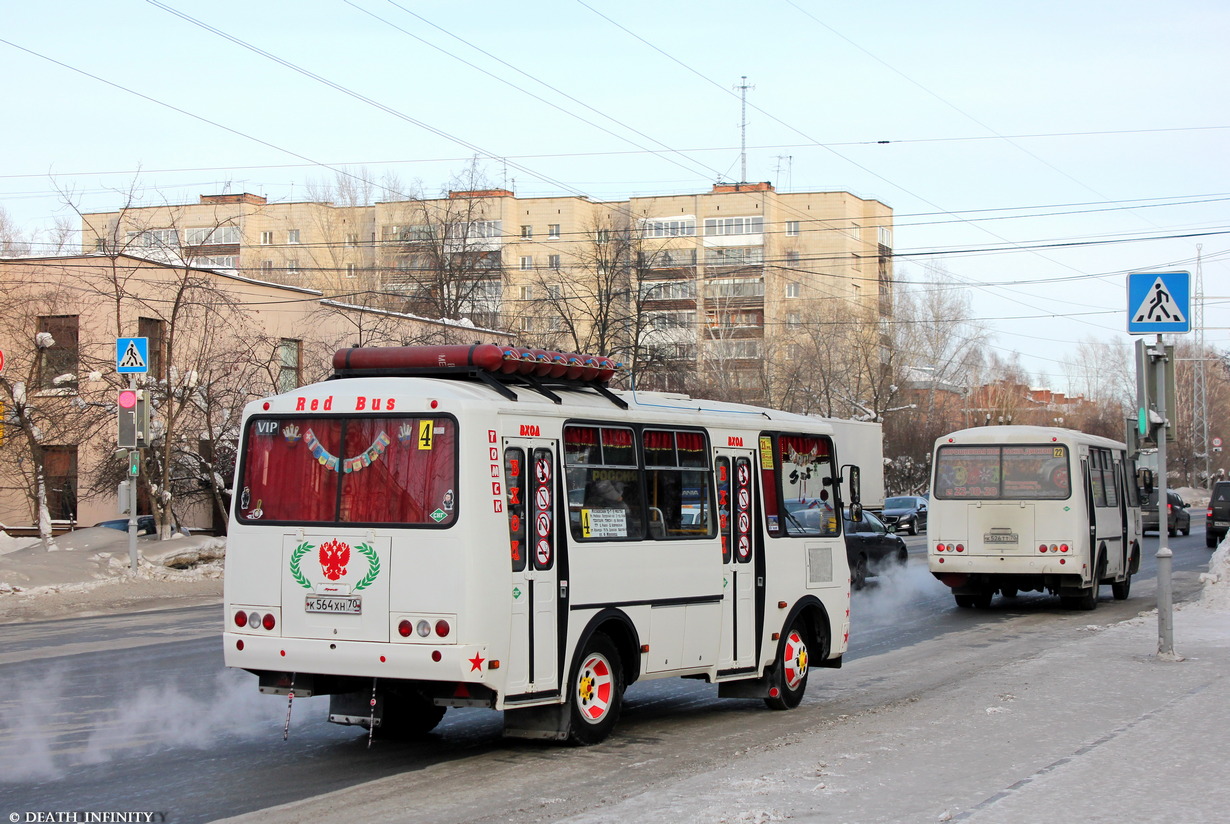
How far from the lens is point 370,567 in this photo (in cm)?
836

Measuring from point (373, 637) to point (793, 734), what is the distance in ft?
11.6

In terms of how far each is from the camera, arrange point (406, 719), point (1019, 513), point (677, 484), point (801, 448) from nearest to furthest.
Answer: point (406, 719), point (677, 484), point (801, 448), point (1019, 513)

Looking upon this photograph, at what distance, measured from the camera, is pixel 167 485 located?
29.8 meters

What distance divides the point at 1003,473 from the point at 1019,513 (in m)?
0.73

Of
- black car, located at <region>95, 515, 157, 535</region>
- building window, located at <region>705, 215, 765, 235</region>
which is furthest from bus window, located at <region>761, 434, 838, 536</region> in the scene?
building window, located at <region>705, 215, 765, 235</region>

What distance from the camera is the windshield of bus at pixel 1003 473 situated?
802 inches

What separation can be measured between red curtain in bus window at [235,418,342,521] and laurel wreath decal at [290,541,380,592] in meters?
0.21

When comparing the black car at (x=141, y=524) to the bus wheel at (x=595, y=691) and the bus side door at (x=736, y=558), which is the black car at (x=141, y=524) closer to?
the bus side door at (x=736, y=558)

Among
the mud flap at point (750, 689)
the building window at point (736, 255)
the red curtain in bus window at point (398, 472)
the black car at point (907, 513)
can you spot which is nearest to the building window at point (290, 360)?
the black car at point (907, 513)

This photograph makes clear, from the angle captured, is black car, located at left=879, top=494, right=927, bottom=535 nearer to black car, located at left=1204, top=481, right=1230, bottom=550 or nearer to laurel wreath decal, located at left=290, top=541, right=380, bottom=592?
black car, located at left=1204, top=481, right=1230, bottom=550

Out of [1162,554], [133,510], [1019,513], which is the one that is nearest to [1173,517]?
[1019,513]

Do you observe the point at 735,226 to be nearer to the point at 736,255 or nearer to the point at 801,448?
the point at 736,255

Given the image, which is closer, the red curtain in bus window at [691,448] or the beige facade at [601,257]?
the red curtain in bus window at [691,448]

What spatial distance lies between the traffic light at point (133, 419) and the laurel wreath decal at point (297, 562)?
17719mm
